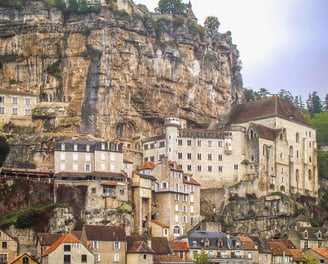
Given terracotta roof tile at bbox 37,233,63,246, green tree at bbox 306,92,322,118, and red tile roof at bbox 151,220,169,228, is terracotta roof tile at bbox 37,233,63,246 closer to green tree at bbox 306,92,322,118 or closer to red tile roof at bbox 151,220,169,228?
red tile roof at bbox 151,220,169,228

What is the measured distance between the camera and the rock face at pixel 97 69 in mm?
122125

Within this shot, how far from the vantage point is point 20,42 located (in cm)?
12506

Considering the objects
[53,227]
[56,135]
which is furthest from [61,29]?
[53,227]

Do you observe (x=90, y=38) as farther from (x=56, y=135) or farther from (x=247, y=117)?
(x=247, y=117)

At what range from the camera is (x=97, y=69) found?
12306 cm

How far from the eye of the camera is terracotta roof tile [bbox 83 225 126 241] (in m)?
92.3

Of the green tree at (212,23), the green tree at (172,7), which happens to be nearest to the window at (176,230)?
the green tree at (172,7)

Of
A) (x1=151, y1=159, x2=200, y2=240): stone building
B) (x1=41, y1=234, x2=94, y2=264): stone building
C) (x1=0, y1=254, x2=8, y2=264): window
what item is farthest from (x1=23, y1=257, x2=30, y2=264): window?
(x1=151, y1=159, x2=200, y2=240): stone building

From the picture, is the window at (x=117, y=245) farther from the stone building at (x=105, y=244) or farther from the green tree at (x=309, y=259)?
the green tree at (x=309, y=259)

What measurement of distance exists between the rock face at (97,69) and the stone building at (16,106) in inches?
45.3

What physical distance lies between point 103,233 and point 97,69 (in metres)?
35.9

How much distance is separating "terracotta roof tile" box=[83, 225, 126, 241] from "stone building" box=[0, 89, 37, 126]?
2933 cm

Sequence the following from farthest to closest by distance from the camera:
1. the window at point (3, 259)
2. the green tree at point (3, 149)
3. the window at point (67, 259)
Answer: the green tree at point (3, 149) < the window at point (3, 259) < the window at point (67, 259)

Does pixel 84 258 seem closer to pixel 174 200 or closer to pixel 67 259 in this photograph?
pixel 67 259
